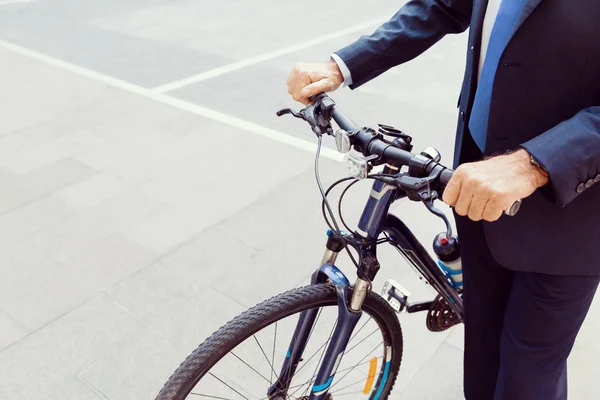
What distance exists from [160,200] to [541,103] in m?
2.88

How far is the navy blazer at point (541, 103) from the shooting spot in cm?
127

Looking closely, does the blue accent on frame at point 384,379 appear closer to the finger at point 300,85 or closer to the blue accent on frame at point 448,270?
the blue accent on frame at point 448,270

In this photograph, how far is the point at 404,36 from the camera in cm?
180

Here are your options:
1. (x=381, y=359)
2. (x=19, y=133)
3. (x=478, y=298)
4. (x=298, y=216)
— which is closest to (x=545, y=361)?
(x=478, y=298)

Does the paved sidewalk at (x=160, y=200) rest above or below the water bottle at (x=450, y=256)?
below

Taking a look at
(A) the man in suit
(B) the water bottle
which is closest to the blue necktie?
(A) the man in suit

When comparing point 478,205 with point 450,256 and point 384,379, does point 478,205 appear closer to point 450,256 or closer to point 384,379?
point 450,256

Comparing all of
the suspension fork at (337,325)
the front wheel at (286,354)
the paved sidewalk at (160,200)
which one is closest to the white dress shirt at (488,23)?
the suspension fork at (337,325)

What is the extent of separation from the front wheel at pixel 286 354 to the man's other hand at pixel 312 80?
0.57 m

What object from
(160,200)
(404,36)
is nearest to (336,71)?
(404,36)

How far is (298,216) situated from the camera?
12.2 ft

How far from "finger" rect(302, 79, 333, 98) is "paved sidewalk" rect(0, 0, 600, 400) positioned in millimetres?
1443

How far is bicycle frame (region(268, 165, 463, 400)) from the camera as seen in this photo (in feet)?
5.48

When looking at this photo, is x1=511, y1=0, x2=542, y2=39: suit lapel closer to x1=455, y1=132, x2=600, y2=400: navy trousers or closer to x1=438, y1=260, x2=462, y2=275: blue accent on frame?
x1=455, y1=132, x2=600, y2=400: navy trousers
